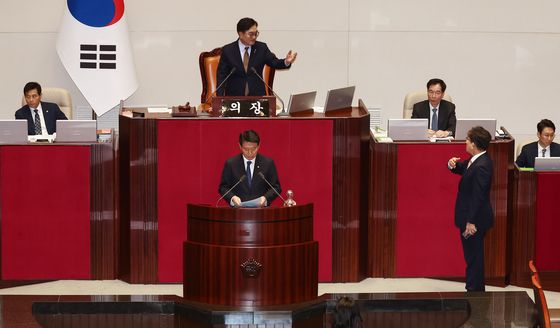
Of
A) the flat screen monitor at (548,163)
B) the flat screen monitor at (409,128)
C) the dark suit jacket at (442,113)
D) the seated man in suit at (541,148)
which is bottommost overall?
the flat screen monitor at (548,163)

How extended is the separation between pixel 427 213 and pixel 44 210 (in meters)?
2.91

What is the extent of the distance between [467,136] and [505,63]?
407 cm

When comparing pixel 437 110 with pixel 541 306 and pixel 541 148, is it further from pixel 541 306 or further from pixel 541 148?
pixel 541 306

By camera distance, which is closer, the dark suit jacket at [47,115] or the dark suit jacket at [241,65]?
the dark suit jacket at [241,65]

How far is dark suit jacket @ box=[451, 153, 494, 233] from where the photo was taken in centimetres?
883

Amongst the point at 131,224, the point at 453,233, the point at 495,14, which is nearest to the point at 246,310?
the point at 131,224

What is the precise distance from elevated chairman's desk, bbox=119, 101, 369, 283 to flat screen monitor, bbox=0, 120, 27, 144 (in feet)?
2.46

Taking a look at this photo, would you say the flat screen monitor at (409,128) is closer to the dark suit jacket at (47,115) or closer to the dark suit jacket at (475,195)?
the dark suit jacket at (475,195)

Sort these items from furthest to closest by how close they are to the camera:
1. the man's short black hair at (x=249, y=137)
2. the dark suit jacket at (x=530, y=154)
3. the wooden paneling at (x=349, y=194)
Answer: the dark suit jacket at (x=530, y=154), the wooden paneling at (x=349, y=194), the man's short black hair at (x=249, y=137)

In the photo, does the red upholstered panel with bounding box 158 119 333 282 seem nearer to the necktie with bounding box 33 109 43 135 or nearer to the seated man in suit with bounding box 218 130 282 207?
the seated man in suit with bounding box 218 130 282 207

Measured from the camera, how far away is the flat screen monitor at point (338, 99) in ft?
31.7

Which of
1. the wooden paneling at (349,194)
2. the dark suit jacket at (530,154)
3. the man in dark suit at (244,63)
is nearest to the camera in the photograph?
the wooden paneling at (349,194)

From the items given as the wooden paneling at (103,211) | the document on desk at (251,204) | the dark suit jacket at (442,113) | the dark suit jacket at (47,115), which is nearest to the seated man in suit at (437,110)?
the dark suit jacket at (442,113)

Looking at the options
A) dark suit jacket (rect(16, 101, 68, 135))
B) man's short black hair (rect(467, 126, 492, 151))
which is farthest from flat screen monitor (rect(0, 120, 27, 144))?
man's short black hair (rect(467, 126, 492, 151))
